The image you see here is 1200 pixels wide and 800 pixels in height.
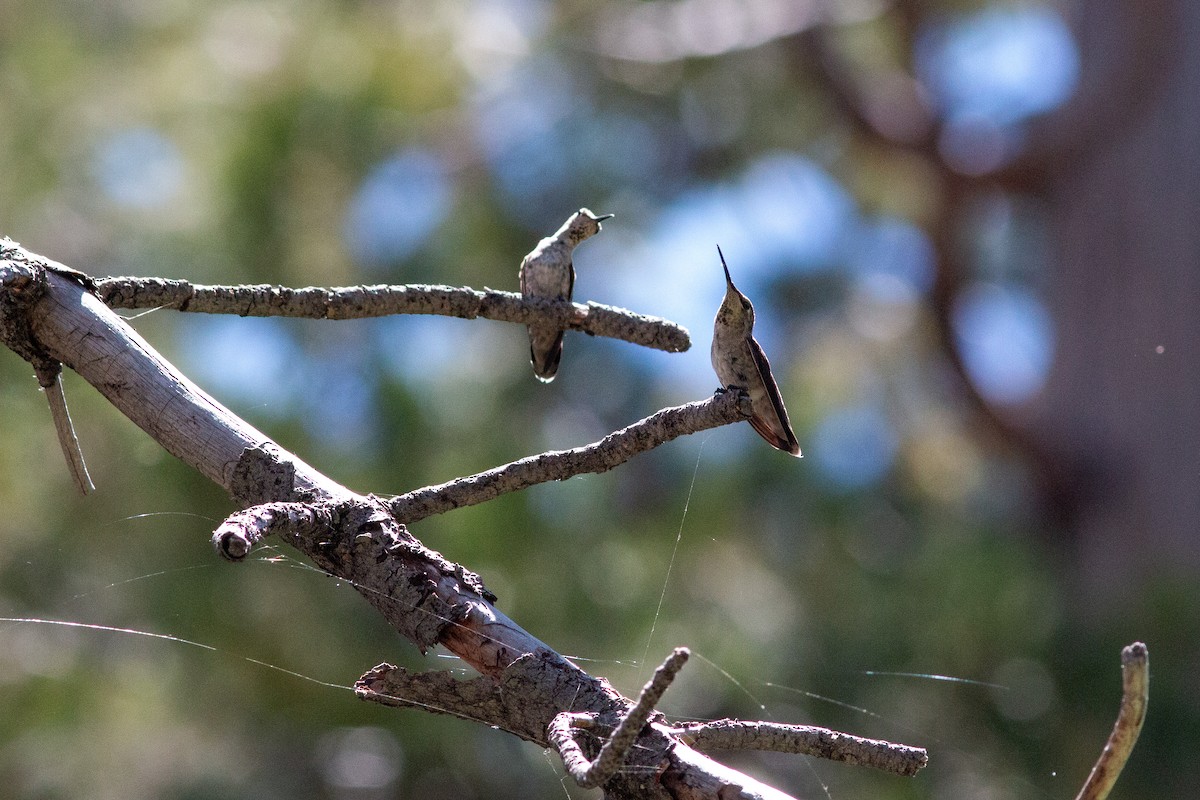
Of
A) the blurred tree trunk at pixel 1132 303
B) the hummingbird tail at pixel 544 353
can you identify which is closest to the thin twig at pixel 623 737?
the hummingbird tail at pixel 544 353

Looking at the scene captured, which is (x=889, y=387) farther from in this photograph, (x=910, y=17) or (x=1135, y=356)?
(x=910, y=17)

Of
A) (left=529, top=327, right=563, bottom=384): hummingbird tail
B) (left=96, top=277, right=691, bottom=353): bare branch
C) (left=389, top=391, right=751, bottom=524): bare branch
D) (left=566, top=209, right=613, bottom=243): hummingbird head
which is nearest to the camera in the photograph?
(left=389, top=391, right=751, bottom=524): bare branch

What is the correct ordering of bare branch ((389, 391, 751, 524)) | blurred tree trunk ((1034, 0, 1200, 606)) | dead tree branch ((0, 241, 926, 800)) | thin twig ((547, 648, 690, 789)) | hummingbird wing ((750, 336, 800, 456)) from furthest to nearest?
blurred tree trunk ((1034, 0, 1200, 606)), hummingbird wing ((750, 336, 800, 456)), bare branch ((389, 391, 751, 524)), dead tree branch ((0, 241, 926, 800)), thin twig ((547, 648, 690, 789))

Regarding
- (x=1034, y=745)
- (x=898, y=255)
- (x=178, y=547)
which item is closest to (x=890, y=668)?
(x=1034, y=745)

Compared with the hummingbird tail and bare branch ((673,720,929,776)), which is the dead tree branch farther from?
the hummingbird tail

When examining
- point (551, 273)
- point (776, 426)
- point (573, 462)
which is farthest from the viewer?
point (551, 273)

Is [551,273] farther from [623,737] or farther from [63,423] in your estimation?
[623,737]

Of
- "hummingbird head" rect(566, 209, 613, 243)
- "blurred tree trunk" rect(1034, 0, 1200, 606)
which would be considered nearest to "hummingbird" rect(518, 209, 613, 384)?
"hummingbird head" rect(566, 209, 613, 243)

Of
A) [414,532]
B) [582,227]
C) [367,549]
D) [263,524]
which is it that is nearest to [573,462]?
[367,549]
